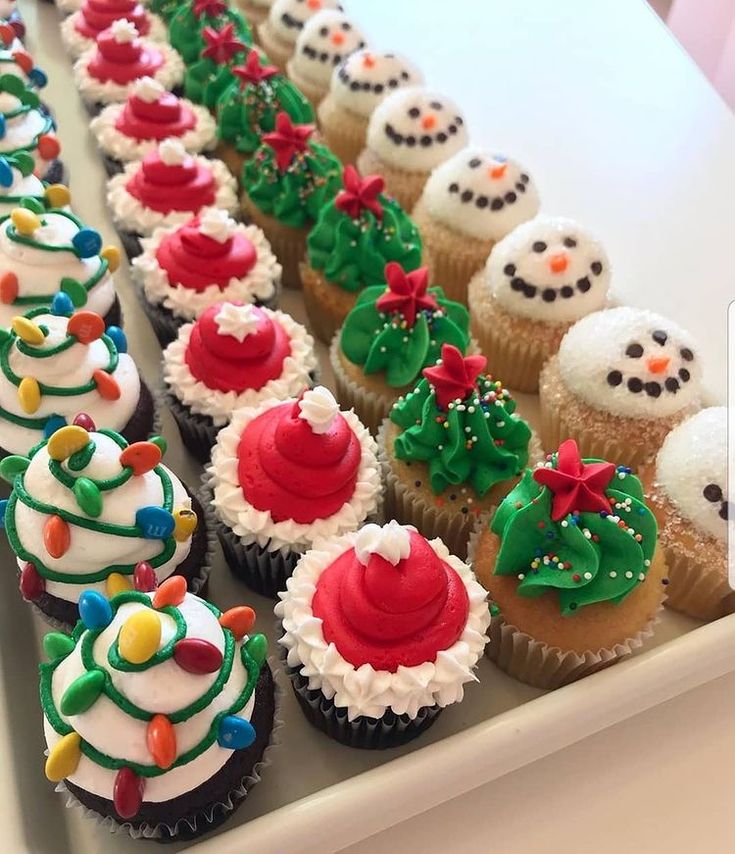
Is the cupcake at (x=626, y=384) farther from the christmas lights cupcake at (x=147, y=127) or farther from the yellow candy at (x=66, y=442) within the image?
the christmas lights cupcake at (x=147, y=127)

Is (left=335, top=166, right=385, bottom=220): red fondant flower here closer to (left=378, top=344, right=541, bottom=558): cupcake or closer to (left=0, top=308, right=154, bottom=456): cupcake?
(left=378, top=344, right=541, bottom=558): cupcake

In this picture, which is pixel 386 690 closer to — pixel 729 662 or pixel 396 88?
pixel 729 662

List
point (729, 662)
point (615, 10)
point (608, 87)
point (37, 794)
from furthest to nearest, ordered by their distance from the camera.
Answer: point (615, 10) < point (608, 87) < point (729, 662) < point (37, 794)

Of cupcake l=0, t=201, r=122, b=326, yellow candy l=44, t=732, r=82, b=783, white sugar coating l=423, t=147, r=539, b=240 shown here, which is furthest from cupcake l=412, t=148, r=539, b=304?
yellow candy l=44, t=732, r=82, b=783

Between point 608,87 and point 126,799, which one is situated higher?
point 608,87

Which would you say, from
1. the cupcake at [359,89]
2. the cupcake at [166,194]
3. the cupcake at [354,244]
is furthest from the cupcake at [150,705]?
the cupcake at [359,89]

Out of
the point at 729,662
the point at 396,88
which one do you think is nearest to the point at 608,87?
the point at 396,88

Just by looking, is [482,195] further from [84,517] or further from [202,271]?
[84,517]
